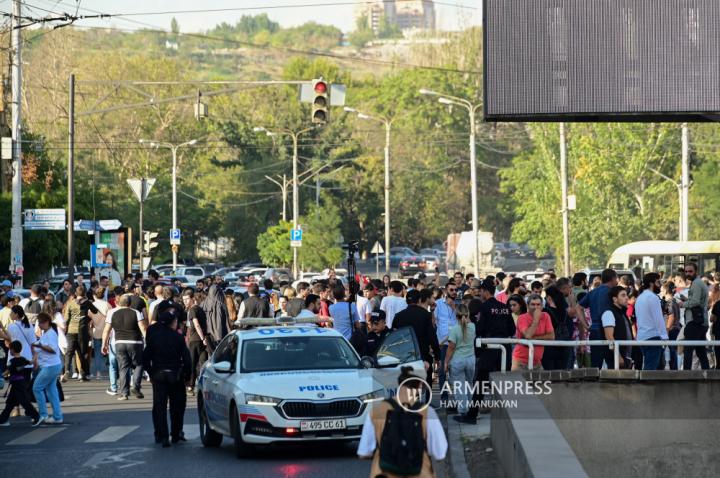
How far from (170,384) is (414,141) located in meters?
99.9

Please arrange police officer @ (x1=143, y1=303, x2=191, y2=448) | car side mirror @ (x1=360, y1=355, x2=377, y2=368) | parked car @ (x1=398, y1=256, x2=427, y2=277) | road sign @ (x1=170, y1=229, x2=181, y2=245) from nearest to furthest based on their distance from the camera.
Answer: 1. car side mirror @ (x1=360, y1=355, x2=377, y2=368)
2. police officer @ (x1=143, y1=303, x2=191, y2=448)
3. road sign @ (x1=170, y1=229, x2=181, y2=245)
4. parked car @ (x1=398, y1=256, x2=427, y2=277)

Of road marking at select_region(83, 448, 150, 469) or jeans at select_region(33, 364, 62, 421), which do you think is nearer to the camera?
road marking at select_region(83, 448, 150, 469)

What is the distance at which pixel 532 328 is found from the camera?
17344 mm

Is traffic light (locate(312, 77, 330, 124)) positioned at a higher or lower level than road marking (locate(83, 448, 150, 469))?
higher

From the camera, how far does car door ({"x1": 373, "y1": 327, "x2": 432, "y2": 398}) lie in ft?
48.9

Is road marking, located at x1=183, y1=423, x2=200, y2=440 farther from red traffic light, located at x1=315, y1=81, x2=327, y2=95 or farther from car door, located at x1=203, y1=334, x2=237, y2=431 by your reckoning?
red traffic light, located at x1=315, y1=81, x2=327, y2=95

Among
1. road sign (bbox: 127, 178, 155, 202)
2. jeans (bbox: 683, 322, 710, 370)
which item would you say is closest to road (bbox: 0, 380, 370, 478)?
jeans (bbox: 683, 322, 710, 370)

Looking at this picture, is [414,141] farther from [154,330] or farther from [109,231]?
[154,330]

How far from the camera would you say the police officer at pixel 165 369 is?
16562 millimetres

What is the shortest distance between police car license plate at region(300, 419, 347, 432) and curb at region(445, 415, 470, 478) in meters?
1.19

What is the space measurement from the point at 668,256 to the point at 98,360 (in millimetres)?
27274

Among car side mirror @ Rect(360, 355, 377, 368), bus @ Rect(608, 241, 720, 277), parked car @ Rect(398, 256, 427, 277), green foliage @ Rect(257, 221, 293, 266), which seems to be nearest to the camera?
car side mirror @ Rect(360, 355, 377, 368)

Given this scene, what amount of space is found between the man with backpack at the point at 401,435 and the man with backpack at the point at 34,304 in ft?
57.7

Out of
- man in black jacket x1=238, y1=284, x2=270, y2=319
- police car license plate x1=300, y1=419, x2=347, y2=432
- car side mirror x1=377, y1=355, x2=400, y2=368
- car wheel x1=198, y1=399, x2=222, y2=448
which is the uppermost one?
man in black jacket x1=238, y1=284, x2=270, y2=319
